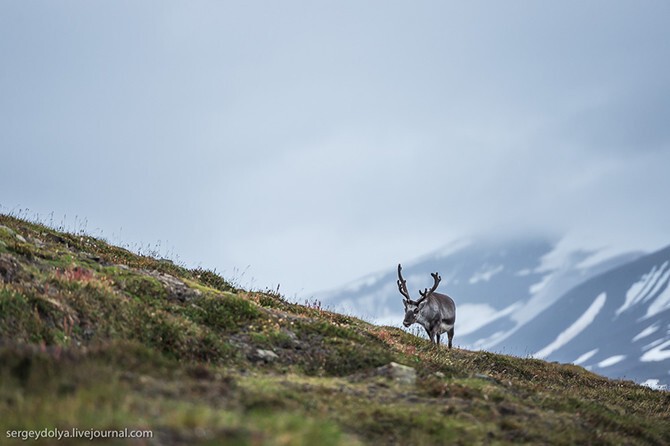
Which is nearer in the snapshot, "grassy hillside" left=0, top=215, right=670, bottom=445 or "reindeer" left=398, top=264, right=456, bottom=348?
"grassy hillside" left=0, top=215, right=670, bottom=445

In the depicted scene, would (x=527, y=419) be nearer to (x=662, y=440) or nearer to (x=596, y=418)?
(x=596, y=418)

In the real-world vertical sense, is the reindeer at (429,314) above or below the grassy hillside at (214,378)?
above

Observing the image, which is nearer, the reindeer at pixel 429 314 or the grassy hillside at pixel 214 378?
the grassy hillside at pixel 214 378

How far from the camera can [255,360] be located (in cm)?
1518

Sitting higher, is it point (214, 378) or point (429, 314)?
point (429, 314)

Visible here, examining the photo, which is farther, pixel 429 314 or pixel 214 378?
pixel 429 314

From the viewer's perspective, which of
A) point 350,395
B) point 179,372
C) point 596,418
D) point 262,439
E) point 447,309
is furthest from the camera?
point 447,309

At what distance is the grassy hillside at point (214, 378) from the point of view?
25.0ft

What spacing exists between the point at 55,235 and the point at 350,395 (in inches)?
637

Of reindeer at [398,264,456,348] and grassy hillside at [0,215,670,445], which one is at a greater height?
reindeer at [398,264,456,348]

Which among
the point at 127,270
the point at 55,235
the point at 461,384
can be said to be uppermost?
the point at 55,235

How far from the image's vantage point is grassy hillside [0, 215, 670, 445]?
25.0 ft

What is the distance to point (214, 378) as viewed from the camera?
1061cm

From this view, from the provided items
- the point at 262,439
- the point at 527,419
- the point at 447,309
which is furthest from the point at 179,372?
the point at 447,309
